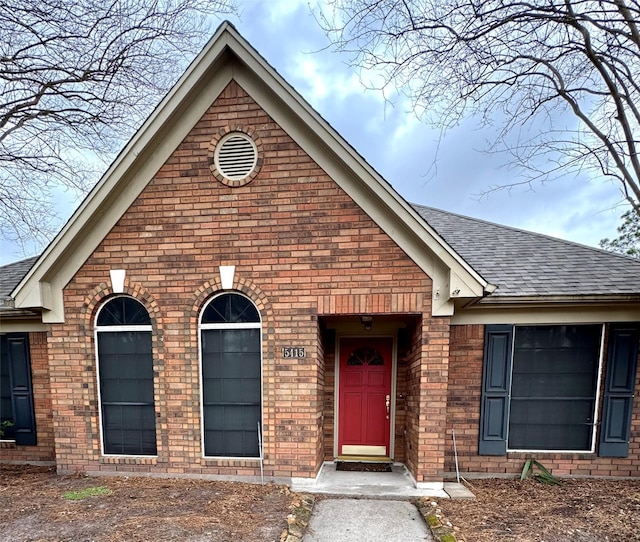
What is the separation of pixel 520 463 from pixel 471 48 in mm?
6530

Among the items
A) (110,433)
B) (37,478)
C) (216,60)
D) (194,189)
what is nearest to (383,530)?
(110,433)

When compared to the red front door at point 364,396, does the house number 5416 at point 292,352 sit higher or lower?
higher

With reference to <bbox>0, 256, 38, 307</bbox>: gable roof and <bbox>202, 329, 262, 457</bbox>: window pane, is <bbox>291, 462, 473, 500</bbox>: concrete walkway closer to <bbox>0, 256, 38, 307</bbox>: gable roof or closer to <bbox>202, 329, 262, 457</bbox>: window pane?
<bbox>202, 329, 262, 457</bbox>: window pane

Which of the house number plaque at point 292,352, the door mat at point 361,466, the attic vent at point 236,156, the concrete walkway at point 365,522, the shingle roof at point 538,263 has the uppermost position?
the attic vent at point 236,156

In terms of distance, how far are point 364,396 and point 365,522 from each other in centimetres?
238

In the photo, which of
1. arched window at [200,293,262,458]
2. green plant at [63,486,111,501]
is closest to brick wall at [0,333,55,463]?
green plant at [63,486,111,501]

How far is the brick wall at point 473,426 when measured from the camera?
552 cm

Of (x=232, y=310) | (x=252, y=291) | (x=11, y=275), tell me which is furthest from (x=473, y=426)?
(x=11, y=275)

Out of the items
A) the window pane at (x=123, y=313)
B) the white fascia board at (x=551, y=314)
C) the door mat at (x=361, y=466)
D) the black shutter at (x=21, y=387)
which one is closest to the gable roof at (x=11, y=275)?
the black shutter at (x=21, y=387)

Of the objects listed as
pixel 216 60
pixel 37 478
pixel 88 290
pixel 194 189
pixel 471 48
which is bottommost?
pixel 37 478

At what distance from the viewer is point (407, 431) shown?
5766 mm

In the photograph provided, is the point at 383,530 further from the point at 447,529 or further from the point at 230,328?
the point at 230,328

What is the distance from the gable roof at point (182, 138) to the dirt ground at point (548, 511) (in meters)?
2.58

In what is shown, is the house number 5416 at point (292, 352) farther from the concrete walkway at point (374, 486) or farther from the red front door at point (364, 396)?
the concrete walkway at point (374, 486)
